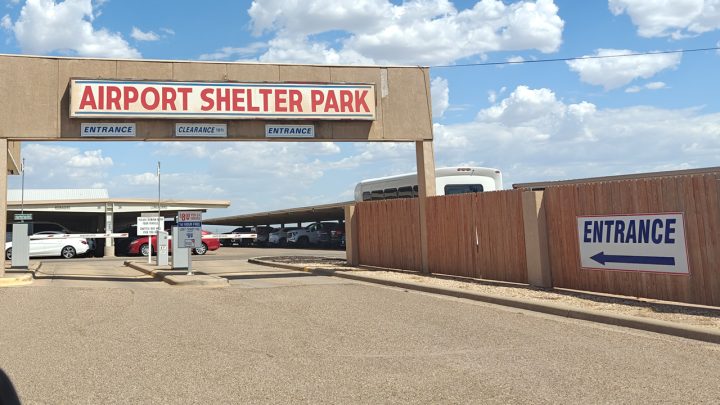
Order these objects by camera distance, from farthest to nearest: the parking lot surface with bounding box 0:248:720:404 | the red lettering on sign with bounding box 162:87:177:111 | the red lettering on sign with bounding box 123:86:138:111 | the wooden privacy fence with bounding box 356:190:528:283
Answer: the red lettering on sign with bounding box 162:87:177:111 < the red lettering on sign with bounding box 123:86:138:111 < the wooden privacy fence with bounding box 356:190:528:283 < the parking lot surface with bounding box 0:248:720:404

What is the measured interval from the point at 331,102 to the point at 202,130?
12.0 feet

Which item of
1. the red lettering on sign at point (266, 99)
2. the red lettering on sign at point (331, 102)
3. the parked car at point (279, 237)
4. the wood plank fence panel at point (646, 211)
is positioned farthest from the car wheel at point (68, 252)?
the wood plank fence panel at point (646, 211)

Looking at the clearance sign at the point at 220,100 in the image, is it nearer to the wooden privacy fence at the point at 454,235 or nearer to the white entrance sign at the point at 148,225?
the wooden privacy fence at the point at 454,235

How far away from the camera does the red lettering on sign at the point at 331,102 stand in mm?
16906

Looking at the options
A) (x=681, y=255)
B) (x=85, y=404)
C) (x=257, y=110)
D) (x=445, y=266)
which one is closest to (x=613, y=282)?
(x=681, y=255)

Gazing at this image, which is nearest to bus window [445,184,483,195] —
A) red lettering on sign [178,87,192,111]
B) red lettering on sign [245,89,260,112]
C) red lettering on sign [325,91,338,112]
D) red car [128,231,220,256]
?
red lettering on sign [325,91,338,112]

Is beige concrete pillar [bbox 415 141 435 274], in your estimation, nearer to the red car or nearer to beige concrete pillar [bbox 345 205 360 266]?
beige concrete pillar [bbox 345 205 360 266]

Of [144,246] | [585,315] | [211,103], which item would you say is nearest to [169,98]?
[211,103]

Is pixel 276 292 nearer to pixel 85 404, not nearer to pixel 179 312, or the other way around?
pixel 179 312

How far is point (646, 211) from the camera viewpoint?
9984 millimetres

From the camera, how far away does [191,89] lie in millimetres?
16062

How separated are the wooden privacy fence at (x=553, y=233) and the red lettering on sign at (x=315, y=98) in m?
3.64

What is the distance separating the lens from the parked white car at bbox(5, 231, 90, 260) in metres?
30.5

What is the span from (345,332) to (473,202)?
6759 mm
